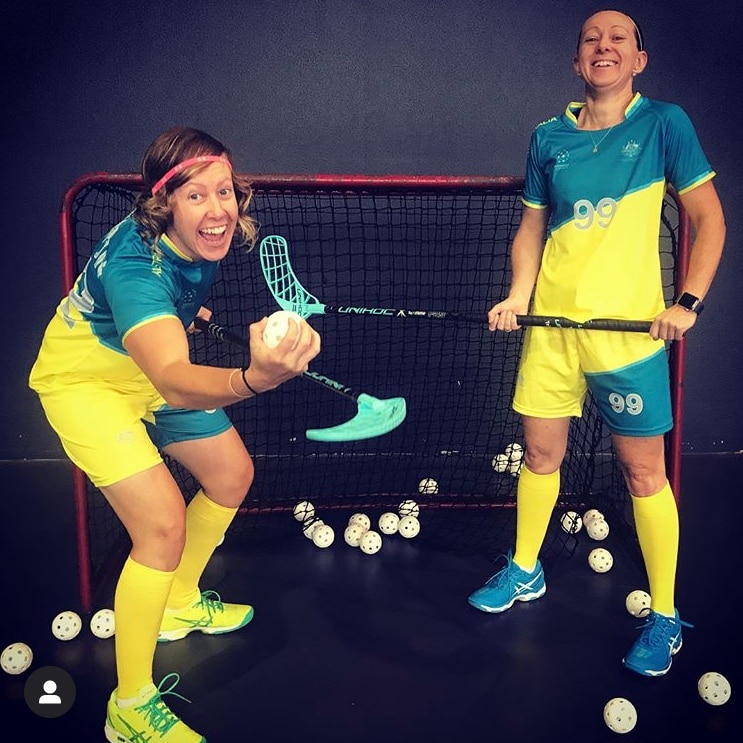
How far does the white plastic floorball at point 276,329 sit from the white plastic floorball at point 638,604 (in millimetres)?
1581

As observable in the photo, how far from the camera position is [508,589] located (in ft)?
7.62

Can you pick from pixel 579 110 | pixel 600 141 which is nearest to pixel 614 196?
pixel 600 141

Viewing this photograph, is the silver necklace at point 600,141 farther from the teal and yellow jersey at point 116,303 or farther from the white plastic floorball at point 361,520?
the white plastic floorball at point 361,520

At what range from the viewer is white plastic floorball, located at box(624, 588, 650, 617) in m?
2.26

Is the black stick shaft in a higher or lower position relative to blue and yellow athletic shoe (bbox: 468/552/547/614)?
higher

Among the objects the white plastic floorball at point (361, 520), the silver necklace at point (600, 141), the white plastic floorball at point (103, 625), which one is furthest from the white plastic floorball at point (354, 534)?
the silver necklace at point (600, 141)

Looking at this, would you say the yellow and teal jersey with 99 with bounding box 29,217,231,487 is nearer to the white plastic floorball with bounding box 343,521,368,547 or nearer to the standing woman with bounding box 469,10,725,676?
the standing woman with bounding box 469,10,725,676

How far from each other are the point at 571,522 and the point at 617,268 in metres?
1.17

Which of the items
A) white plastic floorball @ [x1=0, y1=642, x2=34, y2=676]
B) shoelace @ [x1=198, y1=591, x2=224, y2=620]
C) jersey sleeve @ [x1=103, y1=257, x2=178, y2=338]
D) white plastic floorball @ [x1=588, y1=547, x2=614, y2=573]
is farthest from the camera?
white plastic floorball @ [x1=588, y1=547, x2=614, y2=573]

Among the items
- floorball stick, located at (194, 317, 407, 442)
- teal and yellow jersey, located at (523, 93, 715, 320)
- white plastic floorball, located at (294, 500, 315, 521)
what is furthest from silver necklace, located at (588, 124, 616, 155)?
white plastic floorball, located at (294, 500, 315, 521)

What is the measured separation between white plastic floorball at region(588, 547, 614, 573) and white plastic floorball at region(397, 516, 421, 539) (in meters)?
0.61

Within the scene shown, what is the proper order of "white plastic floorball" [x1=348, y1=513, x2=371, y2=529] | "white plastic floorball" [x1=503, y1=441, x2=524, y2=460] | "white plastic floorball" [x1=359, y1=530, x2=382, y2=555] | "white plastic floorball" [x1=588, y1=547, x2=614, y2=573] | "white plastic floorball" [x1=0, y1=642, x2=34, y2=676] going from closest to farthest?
"white plastic floorball" [x1=0, y1=642, x2=34, y2=676]
"white plastic floorball" [x1=588, y1=547, x2=614, y2=573]
"white plastic floorball" [x1=359, y1=530, x2=382, y2=555]
"white plastic floorball" [x1=348, y1=513, x2=371, y2=529]
"white plastic floorball" [x1=503, y1=441, x2=524, y2=460]

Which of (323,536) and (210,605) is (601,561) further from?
(210,605)

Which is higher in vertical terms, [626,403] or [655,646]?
[626,403]
